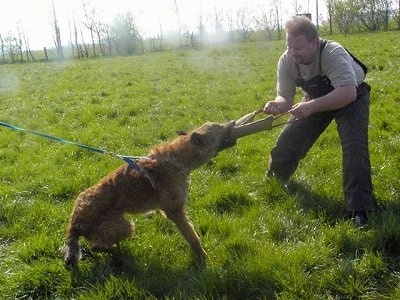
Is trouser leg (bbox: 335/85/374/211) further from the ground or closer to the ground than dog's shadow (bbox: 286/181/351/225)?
further from the ground

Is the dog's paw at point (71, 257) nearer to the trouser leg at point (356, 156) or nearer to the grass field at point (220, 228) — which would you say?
the grass field at point (220, 228)

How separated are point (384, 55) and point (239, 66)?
6282mm

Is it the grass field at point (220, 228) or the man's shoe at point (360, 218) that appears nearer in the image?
the grass field at point (220, 228)

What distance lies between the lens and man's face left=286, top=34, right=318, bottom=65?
4902mm

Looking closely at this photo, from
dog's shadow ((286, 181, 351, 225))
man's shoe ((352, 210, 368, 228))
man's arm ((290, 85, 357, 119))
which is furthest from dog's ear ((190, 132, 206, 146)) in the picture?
man's shoe ((352, 210, 368, 228))

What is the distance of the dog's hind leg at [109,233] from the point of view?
13.4 ft

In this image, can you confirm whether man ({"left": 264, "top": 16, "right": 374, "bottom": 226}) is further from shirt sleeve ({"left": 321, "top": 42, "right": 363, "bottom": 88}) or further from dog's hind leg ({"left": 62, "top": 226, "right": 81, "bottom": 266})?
dog's hind leg ({"left": 62, "top": 226, "right": 81, "bottom": 266})

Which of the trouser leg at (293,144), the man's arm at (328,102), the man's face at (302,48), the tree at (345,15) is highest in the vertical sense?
the tree at (345,15)

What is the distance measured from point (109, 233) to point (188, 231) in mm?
781

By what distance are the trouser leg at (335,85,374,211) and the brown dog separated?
1523 millimetres

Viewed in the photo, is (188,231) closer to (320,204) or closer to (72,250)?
(72,250)

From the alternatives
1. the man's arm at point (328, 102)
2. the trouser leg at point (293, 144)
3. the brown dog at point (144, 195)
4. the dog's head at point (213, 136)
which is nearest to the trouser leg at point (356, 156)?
the man's arm at point (328, 102)

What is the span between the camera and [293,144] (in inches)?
225

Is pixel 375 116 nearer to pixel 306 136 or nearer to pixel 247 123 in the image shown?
pixel 306 136
